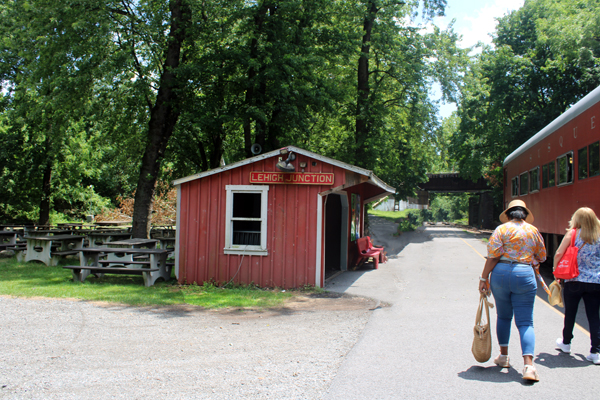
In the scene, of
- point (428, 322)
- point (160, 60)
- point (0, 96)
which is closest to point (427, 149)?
point (160, 60)

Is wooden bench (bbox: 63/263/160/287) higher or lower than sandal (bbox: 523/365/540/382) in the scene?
higher

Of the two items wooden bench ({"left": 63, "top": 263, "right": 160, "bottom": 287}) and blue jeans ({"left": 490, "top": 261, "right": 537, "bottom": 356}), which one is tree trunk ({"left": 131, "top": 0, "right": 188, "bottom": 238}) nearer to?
wooden bench ({"left": 63, "top": 263, "right": 160, "bottom": 287})

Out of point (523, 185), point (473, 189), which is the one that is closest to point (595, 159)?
point (523, 185)

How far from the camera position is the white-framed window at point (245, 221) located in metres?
11.0

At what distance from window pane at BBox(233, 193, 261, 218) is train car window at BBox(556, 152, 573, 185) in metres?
6.75

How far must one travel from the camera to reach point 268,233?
1095 centimetres

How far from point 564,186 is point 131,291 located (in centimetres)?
949

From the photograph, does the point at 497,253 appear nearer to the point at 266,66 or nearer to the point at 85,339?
the point at 85,339

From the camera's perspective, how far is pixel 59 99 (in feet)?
45.3

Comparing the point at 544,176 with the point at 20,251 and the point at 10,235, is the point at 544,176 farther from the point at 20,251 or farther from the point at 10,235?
the point at 10,235

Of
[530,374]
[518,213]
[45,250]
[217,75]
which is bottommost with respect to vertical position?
[530,374]

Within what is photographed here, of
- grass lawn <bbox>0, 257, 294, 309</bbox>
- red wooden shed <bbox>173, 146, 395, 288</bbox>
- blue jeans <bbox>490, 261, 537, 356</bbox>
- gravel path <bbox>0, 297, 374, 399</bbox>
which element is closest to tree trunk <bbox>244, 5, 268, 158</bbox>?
red wooden shed <bbox>173, 146, 395, 288</bbox>

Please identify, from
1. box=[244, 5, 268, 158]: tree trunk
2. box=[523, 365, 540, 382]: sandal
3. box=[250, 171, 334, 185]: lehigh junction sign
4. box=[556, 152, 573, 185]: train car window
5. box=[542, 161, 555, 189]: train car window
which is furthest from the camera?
box=[244, 5, 268, 158]: tree trunk

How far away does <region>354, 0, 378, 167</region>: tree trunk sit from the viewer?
20750 millimetres
